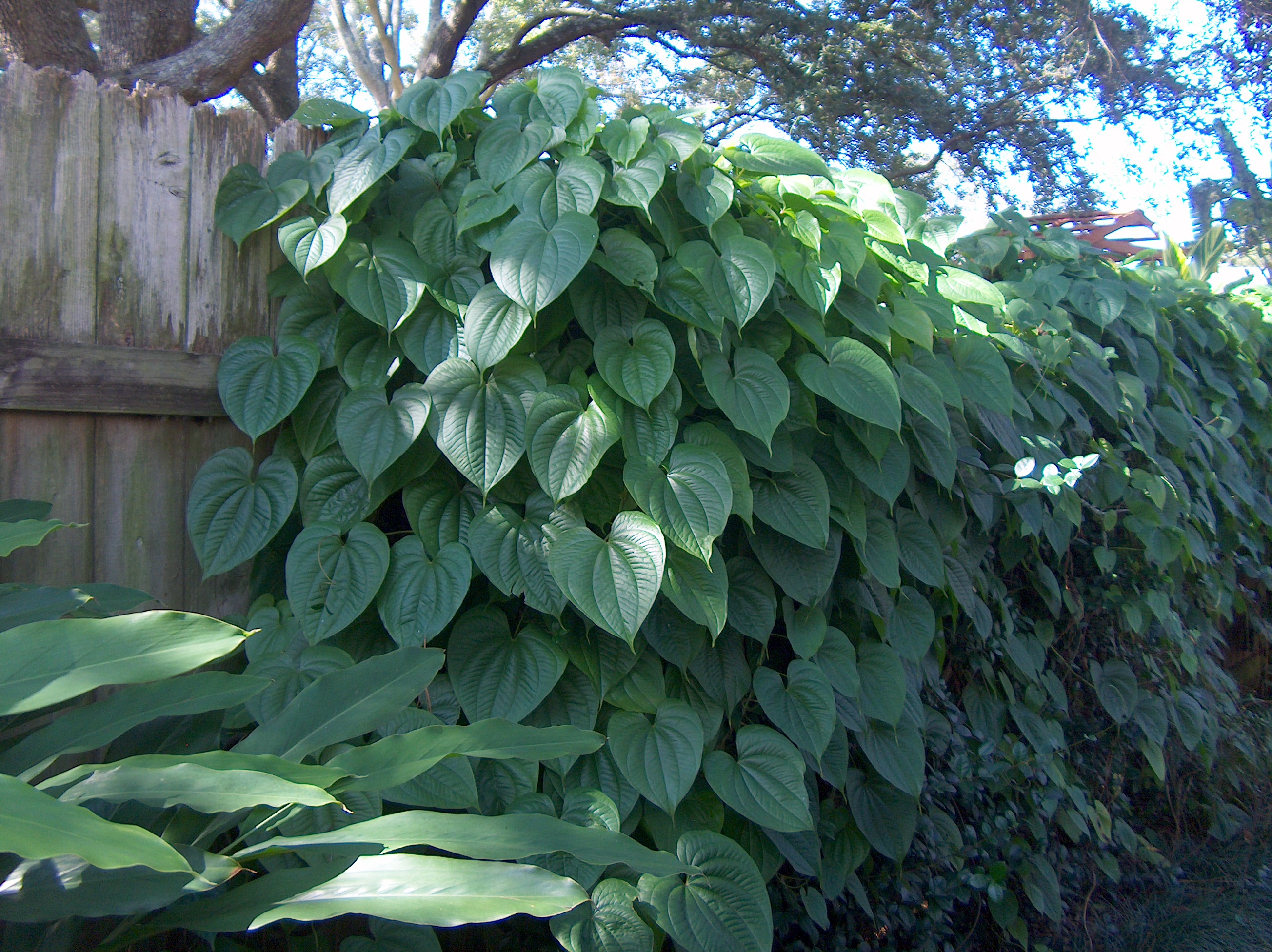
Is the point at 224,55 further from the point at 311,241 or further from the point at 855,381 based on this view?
the point at 855,381

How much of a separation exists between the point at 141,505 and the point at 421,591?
2.03 ft

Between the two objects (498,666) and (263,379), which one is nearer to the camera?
(498,666)

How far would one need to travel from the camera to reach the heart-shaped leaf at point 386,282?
172 cm

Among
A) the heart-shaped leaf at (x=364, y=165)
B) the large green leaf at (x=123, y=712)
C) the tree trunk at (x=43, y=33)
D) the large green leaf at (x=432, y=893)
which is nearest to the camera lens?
the large green leaf at (x=432, y=893)

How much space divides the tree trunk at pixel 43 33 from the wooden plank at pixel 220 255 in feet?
21.5

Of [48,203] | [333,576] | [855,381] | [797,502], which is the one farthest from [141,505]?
[855,381]

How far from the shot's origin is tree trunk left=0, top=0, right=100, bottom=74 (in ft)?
22.7

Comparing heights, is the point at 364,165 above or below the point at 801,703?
above

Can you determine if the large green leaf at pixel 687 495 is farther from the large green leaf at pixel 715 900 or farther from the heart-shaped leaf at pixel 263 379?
the heart-shaped leaf at pixel 263 379

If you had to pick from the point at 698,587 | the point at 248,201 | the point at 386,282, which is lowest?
the point at 698,587

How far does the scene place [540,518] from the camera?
1.68 meters

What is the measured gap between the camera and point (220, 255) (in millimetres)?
1843

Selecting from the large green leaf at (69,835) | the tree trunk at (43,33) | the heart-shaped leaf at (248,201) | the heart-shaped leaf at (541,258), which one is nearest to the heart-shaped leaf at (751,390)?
the heart-shaped leaf at (541,258)

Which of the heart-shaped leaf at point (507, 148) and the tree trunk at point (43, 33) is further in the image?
the tree trunk at point (43, 33)
